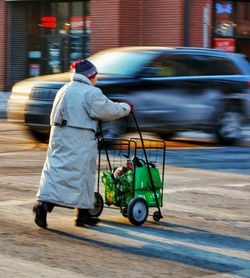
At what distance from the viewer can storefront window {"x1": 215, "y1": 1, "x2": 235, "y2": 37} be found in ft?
93.5

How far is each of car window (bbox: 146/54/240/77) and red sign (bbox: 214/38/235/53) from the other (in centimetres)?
1163

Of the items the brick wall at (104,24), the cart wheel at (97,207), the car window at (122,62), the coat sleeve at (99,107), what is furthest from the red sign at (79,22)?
the coat sleeve at (99,107)

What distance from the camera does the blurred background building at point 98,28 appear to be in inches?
1077

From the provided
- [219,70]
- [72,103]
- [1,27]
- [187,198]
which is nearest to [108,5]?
[1,27]

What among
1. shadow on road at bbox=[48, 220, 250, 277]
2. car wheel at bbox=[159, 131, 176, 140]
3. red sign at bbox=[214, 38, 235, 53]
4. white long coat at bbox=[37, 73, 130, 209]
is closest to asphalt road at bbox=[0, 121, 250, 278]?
shadow on road at bbox=[48, 220, 250, 277]

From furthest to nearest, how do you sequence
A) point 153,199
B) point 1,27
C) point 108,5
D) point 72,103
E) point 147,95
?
1. point 1,27
2. point 108,5
3. point 147,95
4. point 153,199
5. point 72,103

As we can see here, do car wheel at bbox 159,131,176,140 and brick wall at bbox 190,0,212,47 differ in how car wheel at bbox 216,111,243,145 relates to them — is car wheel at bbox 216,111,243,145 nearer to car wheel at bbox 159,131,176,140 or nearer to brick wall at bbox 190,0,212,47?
car wheel at bbox 159,131,176,140

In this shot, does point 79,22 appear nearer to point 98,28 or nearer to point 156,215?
point 98,28

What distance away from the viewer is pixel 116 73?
1536 centimetres

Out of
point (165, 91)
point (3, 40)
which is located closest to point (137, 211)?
point (165, 91)

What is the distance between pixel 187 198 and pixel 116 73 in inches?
226

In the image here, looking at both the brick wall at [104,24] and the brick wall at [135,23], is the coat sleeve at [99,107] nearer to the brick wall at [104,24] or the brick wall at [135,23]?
the brick wall at [135,23]

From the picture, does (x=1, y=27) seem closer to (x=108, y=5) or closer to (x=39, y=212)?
(x=108, y=5)

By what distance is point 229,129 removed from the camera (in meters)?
16.5
